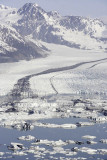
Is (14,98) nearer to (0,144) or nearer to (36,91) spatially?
(36,91)

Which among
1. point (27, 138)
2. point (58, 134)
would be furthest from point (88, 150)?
point (58, 134)

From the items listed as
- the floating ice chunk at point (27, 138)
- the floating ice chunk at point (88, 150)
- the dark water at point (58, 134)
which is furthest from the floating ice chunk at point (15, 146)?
the floating ice chunk at point (88, 150)

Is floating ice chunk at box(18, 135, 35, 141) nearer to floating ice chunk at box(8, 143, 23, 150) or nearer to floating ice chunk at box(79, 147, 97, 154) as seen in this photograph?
floating ice chunk at box(8, 143, 23, 150)

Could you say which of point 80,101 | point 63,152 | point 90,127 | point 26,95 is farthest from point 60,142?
point 26,95

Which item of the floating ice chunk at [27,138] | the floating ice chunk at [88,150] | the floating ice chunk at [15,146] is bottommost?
the floating ice chunk at [88,150]

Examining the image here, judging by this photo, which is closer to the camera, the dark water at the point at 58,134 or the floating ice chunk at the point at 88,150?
the floating ice chunk at the point at 88,150

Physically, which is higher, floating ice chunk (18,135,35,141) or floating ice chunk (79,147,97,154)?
floating ice chunk (18,135,35,141)

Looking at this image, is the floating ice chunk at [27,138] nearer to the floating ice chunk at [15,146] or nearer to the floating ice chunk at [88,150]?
the floating ice chunk at [15,146]

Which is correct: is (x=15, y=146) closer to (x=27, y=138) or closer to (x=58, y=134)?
(x=27, y=138)

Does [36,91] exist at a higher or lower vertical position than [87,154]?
higher

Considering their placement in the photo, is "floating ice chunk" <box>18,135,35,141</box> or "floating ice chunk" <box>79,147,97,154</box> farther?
"floating ice chunk" <box>18,135,35,141</box>

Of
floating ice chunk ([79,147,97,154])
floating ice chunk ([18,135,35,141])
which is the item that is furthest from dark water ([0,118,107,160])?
floating ice chunk ([79,147,97,154])
